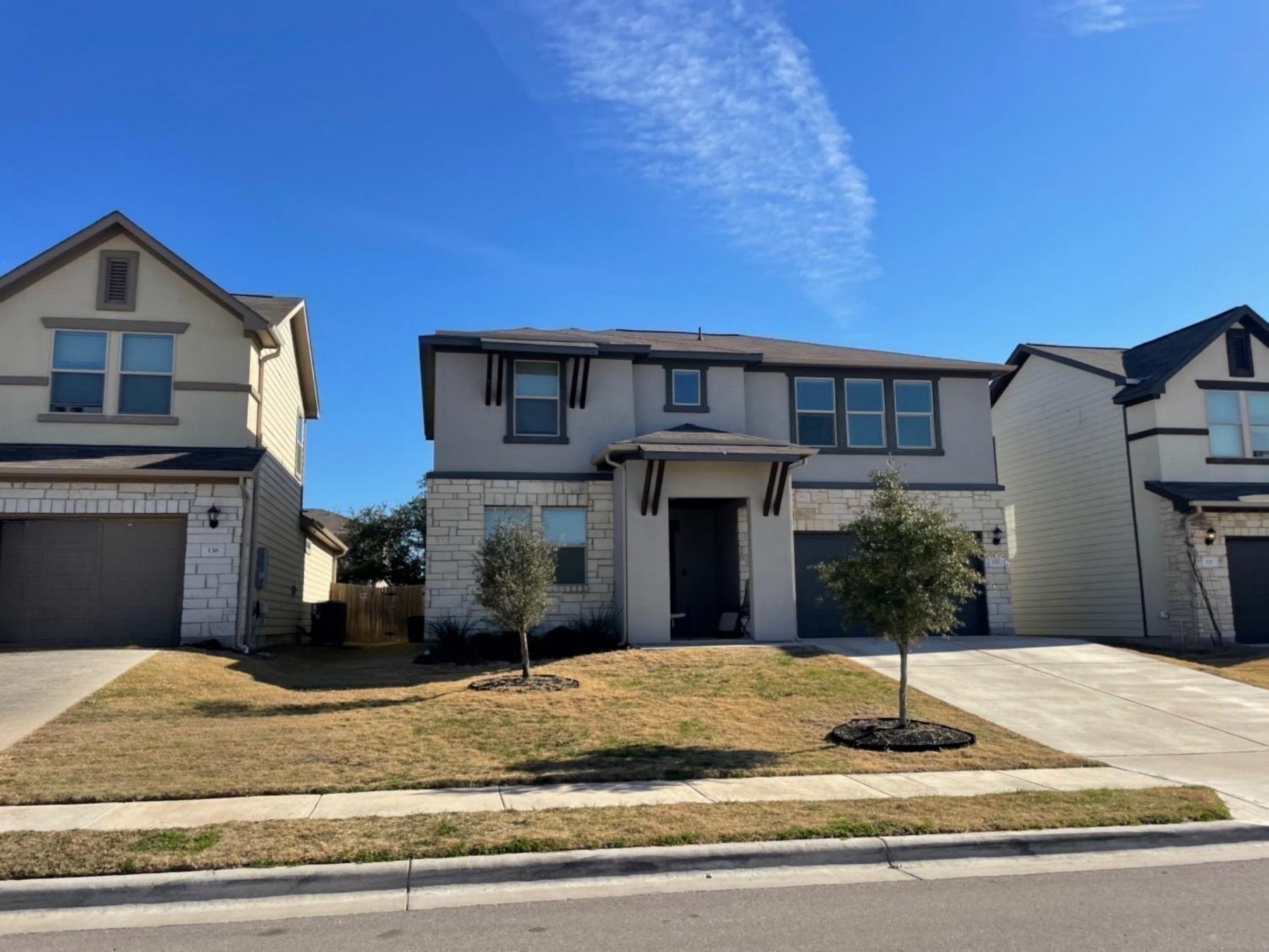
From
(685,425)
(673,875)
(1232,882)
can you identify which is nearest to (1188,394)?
(685,425)

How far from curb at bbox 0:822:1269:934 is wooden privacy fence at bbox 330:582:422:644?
23797 millimetres

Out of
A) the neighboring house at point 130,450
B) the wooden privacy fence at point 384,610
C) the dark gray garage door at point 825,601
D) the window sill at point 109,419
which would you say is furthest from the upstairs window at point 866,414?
the wooden privacy fence at point 384,610

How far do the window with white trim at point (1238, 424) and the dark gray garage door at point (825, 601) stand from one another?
6.78 meters

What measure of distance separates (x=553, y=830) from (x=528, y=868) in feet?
2.23

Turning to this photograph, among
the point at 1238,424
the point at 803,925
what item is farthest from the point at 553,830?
the point at 1238,424

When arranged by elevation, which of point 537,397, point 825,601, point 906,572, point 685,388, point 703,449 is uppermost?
point 685,388

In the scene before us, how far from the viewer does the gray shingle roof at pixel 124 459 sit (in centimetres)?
1728

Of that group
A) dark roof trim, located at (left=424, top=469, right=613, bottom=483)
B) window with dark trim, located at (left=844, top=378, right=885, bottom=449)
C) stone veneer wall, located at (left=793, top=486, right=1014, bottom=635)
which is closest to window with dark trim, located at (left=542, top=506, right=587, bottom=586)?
dark roof trim, located at (left=424, top=469, right=613, bottom=483)

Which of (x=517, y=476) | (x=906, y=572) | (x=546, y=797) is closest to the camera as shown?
(x=546, y=797)

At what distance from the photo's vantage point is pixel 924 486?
2192cm

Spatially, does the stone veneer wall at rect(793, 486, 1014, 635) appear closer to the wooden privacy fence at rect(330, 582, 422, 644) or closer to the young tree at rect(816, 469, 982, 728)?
the young tree at rect(816, 469, 982, 728)

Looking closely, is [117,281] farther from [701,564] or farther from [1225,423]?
[1225,423]

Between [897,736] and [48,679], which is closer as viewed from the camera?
[897,736]

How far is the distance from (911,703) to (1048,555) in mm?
13525
